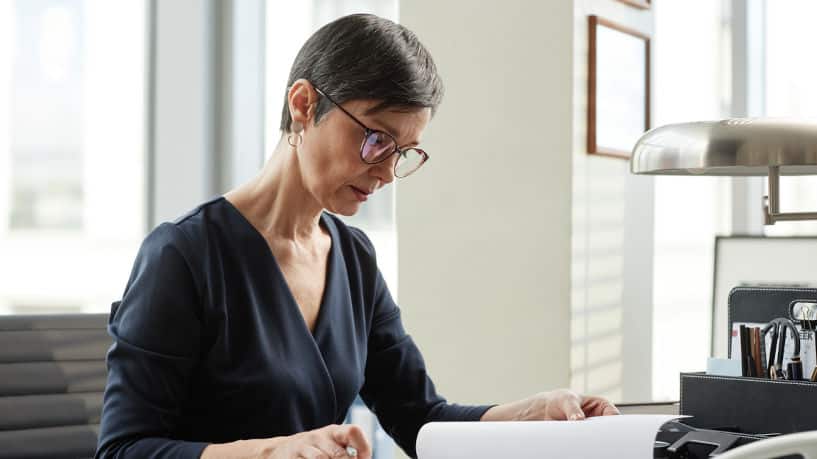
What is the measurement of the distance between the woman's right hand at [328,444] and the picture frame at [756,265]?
128 centimetres

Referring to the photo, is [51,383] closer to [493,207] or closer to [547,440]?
[547,440]

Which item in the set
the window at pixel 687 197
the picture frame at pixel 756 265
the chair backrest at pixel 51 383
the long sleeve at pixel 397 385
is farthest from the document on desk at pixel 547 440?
the window at pixel 687 197

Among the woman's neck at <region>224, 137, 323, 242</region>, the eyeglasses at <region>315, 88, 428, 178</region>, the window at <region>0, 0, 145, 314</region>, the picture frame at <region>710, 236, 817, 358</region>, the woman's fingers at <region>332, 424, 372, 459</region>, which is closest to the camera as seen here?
the woman's fingers at <region>332, 424, 372, 459</region>

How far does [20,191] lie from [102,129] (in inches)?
11.4

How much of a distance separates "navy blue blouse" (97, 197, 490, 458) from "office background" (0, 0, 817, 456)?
0.93m

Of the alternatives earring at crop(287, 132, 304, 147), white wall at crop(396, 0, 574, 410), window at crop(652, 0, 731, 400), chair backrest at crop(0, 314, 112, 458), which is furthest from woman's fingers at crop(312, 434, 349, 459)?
window at crop(652, 0, 731, 400)

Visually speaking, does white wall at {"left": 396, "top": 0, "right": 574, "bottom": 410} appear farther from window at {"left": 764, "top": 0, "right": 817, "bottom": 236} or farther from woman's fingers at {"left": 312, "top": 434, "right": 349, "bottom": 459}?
woman's fingers at {"left": 312, "top": 434, "right": 349, "bottom": 459}

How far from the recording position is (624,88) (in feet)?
8.79

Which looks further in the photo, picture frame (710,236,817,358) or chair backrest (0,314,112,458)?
picture frame (710,236,817,358)

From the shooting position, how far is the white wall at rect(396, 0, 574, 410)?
248cm

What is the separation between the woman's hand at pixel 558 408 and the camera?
1.45 m

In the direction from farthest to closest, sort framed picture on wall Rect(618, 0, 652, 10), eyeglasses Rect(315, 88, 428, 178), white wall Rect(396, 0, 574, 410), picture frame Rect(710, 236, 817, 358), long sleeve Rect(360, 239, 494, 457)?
framed picture on wall Rect(618, 0, 652, 10) < white wall Rect(396, 0, 574, 410) < picture frame Rect(710, 236, 817, 358) < long sleeve Rect(360, 239, 494, 457) < eyeglasses Rect(315, 88, 428, 178)

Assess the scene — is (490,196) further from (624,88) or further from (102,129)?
(102,129)

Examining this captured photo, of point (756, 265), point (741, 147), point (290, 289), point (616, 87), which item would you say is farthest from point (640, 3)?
point (290, 289)
